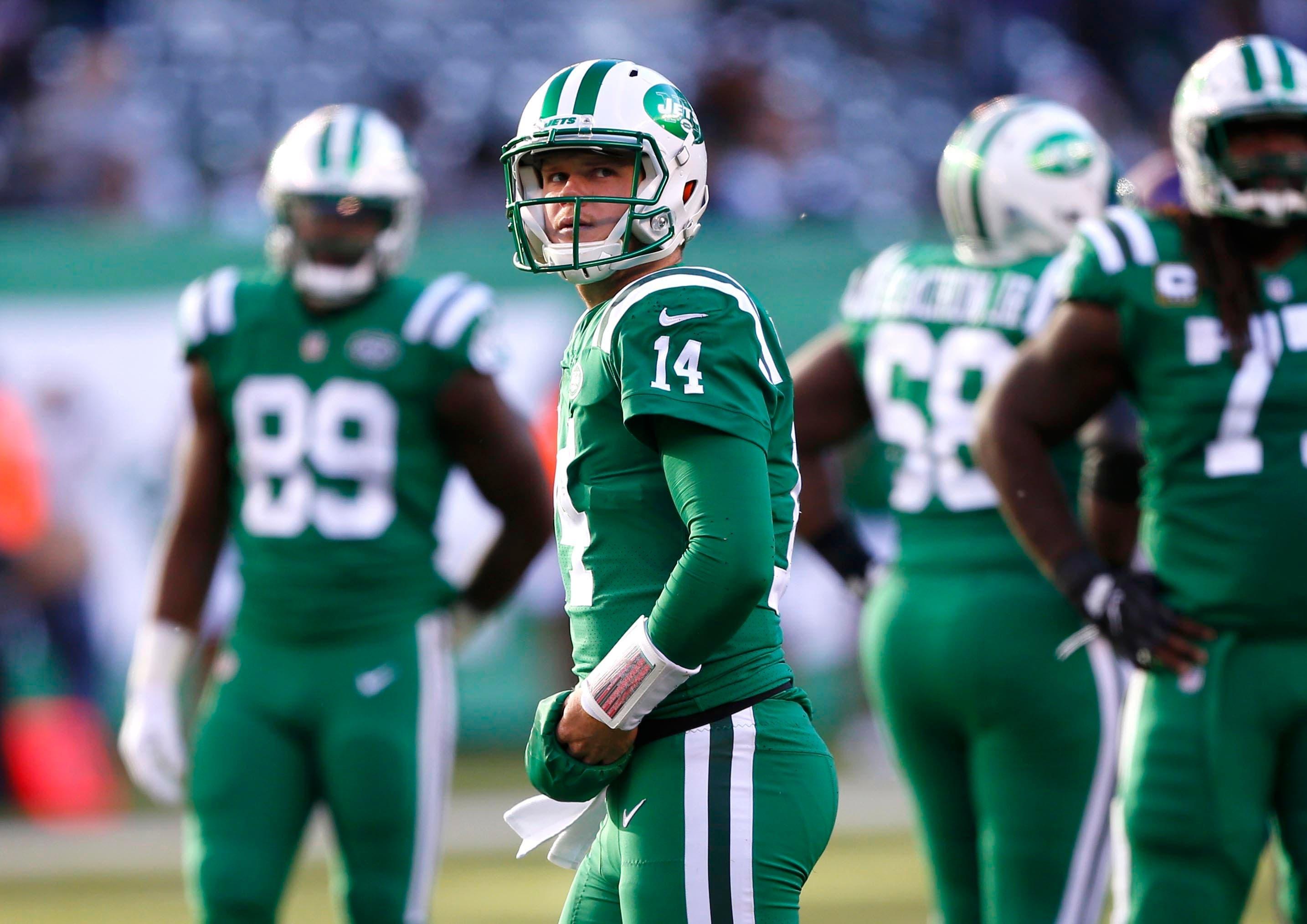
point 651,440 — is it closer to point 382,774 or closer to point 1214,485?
point 1214,485

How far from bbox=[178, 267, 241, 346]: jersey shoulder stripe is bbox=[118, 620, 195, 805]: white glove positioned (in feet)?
2.05

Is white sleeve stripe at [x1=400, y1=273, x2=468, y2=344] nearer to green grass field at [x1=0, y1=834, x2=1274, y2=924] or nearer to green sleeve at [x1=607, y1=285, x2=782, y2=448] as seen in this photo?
green sleeve at [x1=607, y1=285, x2=782, y2=448]

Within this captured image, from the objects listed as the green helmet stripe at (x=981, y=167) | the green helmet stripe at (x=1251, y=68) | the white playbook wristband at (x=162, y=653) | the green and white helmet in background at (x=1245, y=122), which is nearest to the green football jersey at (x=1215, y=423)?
the green and white helmet in background at (x=1245, y=122)

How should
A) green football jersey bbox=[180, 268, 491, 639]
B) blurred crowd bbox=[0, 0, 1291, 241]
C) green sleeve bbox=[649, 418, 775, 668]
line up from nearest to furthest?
green sleeve bbox=[649, 418, 775, 668]
green football jersey bbox=[180, 268, 491, 639]
blurred crowd bbox=[0, 0, 1291, 241]

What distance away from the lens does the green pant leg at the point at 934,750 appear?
145 inches

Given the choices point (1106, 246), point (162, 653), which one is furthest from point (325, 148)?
point (1106, 246)

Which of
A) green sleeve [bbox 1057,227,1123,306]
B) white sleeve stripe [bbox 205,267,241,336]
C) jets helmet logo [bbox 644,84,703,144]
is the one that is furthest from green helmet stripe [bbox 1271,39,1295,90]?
white sleeve stripe [bbox 205,267,241,336]

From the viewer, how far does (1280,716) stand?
10.1 ft

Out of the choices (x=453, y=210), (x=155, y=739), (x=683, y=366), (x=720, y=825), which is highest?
(x=453, y=210)

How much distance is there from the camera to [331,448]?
12.6ft

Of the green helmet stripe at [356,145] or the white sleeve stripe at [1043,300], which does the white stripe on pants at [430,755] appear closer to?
the green helmet stripe at [356,145]

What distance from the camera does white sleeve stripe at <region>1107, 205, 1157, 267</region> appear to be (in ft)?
10.5

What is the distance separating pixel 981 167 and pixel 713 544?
194cm

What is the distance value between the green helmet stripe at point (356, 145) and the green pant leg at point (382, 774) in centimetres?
103
